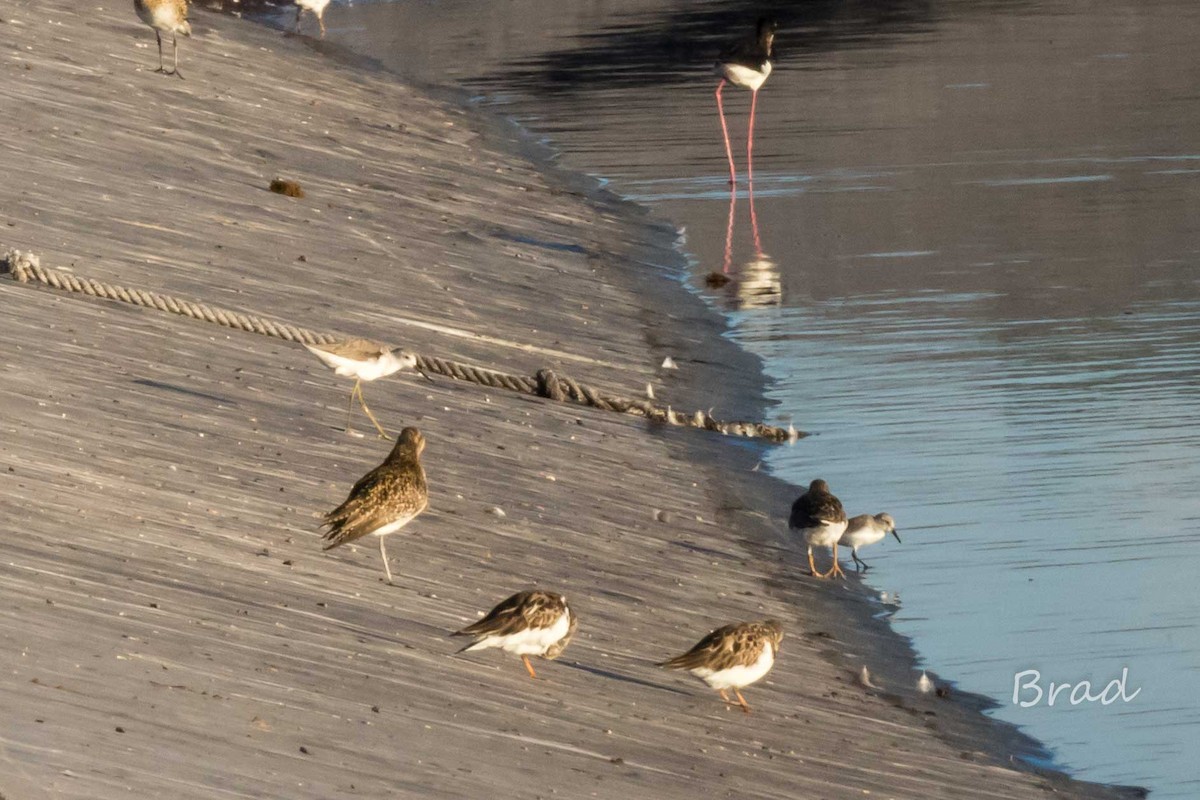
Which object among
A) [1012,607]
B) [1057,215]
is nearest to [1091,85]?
[1057,215]

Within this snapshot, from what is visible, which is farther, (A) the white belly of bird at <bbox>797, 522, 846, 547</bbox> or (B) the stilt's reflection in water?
(B) the stilt's reflection in water

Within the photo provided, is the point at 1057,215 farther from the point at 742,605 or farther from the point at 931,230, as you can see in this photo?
the point at 742,605

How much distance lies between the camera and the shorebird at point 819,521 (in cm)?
1171

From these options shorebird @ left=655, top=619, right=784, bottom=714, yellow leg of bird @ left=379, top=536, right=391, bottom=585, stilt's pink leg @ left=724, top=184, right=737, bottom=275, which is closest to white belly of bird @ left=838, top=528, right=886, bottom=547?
shorebird @ left=655, top=619, right=784, bottom=714

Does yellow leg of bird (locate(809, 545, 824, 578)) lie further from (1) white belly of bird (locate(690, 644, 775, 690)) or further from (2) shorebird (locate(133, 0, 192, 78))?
(2) shorebird (locate(133, 0, 192, 78))

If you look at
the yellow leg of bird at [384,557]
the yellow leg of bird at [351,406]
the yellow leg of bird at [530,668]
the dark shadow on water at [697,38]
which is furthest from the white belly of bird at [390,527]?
the dark shadow on water at [697,38]

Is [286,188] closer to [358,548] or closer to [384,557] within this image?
[358,548]

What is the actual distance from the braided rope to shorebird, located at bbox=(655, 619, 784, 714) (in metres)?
4.77

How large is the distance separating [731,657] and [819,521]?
2.82m

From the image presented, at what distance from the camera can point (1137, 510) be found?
1321cm

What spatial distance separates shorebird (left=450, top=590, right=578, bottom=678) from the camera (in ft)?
28.9

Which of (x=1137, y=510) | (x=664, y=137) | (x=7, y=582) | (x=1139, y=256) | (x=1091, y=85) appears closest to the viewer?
(x=7, y=582)

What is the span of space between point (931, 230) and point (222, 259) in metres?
9.46

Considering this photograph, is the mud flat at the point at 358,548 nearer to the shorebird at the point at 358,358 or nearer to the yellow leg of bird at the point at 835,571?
the yellow leg of bird at the point at 835,571
